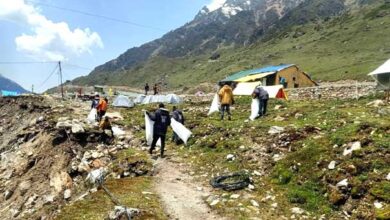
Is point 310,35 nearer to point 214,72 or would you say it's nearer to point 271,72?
point 214,72

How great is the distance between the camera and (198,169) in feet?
54.7

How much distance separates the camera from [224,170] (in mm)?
16016

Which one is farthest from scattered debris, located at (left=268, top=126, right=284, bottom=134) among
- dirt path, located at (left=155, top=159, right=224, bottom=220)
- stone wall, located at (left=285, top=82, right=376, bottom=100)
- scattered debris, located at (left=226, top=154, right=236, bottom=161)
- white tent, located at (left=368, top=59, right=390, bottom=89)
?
white tent, located at (left=368, top=59, right=390, bottom=89)

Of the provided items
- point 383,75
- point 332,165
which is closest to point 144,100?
point 383,75

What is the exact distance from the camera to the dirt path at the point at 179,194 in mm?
12188

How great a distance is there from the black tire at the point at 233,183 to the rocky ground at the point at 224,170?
0.20m

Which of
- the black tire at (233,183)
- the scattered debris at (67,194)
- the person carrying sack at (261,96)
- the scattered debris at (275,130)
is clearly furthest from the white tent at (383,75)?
the scattered debris at (67,194)

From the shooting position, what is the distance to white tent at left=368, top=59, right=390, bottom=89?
102 ft

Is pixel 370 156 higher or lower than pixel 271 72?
lower

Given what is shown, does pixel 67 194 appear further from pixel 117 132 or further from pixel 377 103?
pixel 377 103

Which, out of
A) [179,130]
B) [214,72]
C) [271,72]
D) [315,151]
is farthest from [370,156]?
[214,72]

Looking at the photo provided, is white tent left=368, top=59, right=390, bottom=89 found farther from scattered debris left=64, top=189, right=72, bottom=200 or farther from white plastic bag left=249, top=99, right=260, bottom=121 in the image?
scattered debris left=64, top=189, right=72, bottom=200

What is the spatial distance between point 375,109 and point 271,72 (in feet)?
125

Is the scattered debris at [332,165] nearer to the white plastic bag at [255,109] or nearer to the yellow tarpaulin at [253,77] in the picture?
the white plastic bag at [255,109]
